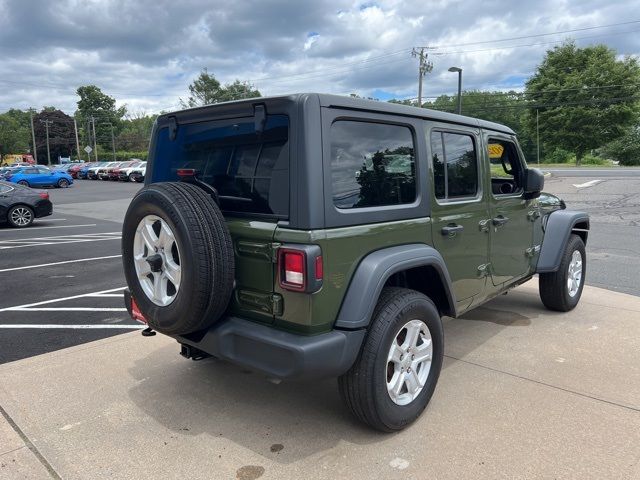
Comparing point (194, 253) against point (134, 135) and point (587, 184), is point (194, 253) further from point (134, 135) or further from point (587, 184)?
point (134, 135)

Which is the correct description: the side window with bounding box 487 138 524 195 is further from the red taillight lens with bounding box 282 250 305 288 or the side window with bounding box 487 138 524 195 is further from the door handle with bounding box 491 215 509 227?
the red taillight lens with bounding box 282 250 305 288

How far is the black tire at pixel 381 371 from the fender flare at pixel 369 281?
0.14 meters

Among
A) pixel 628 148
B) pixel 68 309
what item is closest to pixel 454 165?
pixel 68 309

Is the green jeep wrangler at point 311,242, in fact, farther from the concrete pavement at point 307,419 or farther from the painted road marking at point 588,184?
the painted road marking at point 588,184

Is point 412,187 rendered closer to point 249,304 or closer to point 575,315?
point 249,304

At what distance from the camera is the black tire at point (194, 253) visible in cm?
249

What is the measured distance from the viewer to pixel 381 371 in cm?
269

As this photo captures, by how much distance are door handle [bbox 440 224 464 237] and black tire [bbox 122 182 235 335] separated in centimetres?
144

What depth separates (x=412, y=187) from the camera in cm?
308

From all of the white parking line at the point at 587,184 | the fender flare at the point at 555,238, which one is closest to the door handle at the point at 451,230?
the fender flare at the point at 555,238

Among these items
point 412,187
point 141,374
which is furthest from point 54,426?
point 412,187

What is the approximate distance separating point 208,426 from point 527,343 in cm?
280

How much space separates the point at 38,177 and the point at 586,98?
45.3 metres

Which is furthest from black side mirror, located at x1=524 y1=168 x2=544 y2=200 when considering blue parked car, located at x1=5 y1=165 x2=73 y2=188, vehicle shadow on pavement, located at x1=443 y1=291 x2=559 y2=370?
blue parked car, located at x1=5 y1=165 x2=73 y2=188
